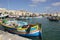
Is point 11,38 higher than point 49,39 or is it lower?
higher

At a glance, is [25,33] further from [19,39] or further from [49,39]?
[19,39]

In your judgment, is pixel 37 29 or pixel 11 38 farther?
pixel 37 29

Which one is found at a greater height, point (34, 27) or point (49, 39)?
point (34, 27)

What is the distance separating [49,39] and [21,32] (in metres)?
4.77

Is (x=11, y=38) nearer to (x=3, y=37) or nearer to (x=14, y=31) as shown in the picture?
(x=3, y=37)

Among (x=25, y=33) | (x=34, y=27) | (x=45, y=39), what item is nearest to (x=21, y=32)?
(x=25, y=33)

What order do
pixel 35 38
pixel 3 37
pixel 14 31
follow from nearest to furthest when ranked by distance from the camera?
1. pixel 3 37
2. pixel 35 38
3. pixel 14 31

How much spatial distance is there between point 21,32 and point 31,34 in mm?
1757

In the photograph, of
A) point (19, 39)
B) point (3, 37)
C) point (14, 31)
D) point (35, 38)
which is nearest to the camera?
point (19, 39)

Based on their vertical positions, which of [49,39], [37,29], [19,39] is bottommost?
[49,39]

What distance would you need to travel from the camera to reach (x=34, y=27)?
2453 cm

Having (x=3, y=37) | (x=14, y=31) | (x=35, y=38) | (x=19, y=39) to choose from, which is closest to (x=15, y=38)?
(x=19, y=39)

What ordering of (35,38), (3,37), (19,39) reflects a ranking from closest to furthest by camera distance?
(19,39) < (3,37) < (35,38)

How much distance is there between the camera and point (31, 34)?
82.6 feet
